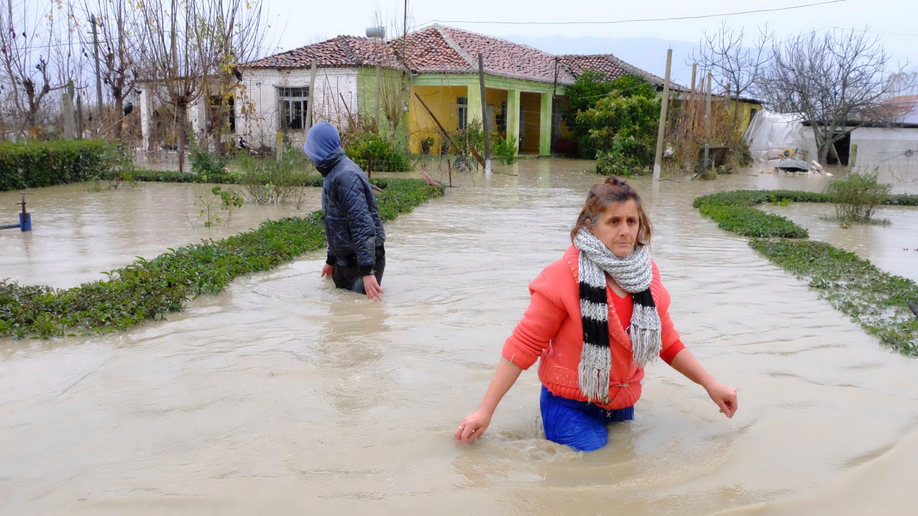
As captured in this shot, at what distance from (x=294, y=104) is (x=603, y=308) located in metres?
27.2

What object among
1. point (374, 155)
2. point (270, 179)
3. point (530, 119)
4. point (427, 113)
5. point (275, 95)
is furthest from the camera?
point (530, 119)

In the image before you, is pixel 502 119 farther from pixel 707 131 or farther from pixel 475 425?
pixel 475 425

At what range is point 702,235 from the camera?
420 inches

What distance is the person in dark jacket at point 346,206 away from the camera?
5.86 metres

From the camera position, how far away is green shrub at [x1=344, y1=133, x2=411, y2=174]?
62.9 ft

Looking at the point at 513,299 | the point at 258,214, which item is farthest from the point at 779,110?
the point at 513,299

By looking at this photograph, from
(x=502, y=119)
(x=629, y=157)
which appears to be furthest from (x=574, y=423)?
(x=502, y=119)

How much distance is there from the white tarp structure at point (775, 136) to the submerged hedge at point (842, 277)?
20.3m

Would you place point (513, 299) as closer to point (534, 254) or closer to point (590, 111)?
point (534, 254)

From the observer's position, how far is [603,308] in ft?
10.3

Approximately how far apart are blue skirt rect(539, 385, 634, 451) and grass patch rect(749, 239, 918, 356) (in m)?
2.85

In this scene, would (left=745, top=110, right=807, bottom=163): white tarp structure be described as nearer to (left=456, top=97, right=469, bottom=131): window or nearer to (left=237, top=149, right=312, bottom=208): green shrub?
(left=456, top=97, right=469, bottom=131): window

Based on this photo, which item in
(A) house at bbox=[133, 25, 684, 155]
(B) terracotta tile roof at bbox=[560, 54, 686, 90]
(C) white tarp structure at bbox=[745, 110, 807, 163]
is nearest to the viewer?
(A) house at bbox=[133, 25, 684, 155]

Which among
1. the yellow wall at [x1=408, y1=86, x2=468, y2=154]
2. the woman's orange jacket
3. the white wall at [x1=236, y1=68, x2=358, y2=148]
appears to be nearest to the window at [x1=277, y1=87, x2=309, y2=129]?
the white wall at [x1=236, y1=68, x2=358, y2=148]
